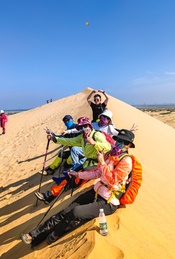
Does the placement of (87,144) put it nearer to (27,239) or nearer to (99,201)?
(99,201)

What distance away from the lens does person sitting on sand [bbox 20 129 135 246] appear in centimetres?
404

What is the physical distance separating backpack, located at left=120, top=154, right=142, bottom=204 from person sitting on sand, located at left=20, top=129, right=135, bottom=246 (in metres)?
0.10

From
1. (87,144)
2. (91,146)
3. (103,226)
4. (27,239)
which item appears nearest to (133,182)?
(103,226)

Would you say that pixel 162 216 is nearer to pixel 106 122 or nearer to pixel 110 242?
pixel 110 242

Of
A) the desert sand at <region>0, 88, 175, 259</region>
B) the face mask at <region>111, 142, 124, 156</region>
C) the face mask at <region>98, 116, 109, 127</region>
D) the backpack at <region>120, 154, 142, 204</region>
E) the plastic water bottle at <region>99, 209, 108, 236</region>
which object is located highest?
the face mask at <region>98, 116, 109, 127</region>

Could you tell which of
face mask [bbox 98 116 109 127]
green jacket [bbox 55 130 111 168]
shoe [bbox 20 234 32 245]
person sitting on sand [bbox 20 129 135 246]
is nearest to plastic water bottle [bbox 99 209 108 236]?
person sitting on sand [bbox 20 129 135 246]

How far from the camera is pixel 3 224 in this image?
6.29 m

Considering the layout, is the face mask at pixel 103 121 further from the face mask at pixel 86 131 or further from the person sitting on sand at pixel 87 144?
the face mask at pixel 86 131

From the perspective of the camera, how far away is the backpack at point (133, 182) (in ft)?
14.0

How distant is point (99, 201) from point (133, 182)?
58 cm

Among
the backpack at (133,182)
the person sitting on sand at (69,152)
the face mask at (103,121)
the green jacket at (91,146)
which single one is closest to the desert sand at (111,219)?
the backpack at (133,182)

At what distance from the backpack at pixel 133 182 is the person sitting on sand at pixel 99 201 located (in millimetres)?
100

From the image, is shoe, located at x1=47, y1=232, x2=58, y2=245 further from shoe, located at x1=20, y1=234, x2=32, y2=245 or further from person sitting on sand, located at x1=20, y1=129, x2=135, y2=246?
shoe, located at x1=20, y1=234, x2=32, y2=245

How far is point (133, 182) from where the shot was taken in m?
4.33
